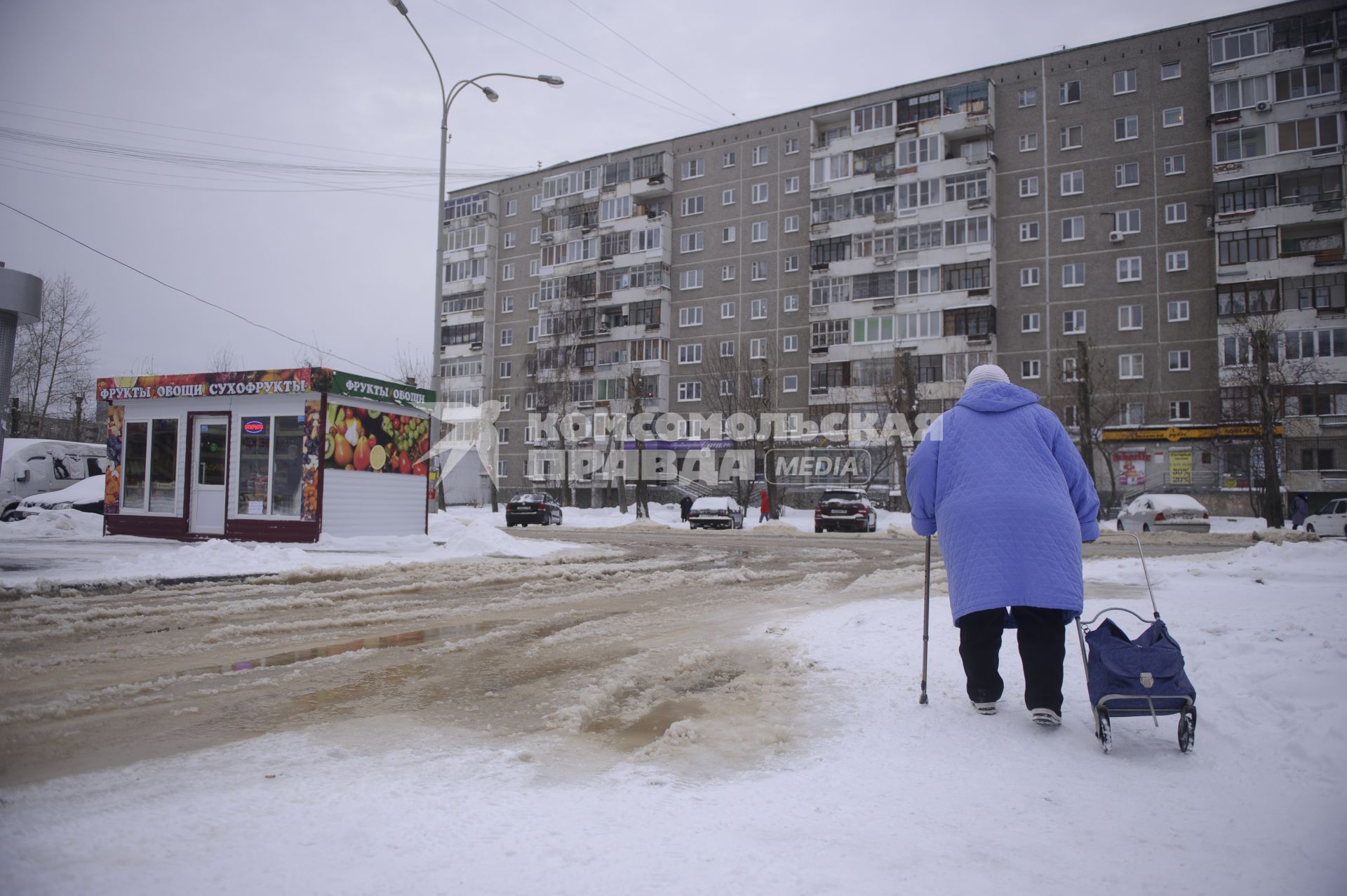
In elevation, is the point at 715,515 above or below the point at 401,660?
above

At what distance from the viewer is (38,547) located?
1673 cm

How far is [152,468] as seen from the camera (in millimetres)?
19156

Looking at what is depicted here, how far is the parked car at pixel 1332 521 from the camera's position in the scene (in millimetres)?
28969

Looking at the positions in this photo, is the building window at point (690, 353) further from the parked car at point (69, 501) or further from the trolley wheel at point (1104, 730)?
the trolley wheel at point (1104, 730)

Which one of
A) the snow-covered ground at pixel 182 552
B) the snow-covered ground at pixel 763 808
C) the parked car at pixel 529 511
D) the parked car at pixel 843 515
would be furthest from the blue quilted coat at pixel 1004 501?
the parked car at pixel 529 511

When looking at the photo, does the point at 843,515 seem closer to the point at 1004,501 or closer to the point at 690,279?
the point at 1004,501

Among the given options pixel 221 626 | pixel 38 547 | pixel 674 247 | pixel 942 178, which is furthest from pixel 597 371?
pixel 221 626

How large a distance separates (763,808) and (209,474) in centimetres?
1891

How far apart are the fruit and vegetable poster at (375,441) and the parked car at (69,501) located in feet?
36.2

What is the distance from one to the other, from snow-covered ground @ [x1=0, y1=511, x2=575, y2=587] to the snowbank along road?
1127 millimetres

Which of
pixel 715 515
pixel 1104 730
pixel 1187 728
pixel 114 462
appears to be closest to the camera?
pixel 1187 728

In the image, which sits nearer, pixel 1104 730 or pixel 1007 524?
pixel 1104 730

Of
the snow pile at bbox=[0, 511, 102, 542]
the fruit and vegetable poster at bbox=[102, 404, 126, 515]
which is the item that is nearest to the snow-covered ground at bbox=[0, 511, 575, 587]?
the snow pile at bbox=[0, 511, 102, 542]

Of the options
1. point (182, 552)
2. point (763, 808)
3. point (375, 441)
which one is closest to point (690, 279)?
point (375, 441)
